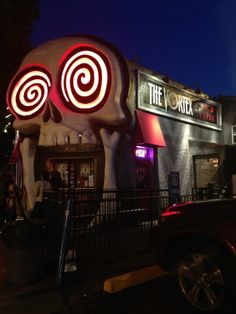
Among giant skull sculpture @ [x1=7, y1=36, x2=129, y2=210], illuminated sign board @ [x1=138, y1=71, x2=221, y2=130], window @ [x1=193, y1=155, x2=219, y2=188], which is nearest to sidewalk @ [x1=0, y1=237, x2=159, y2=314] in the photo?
giant skull sculpture @ [x1=7, y1=36, x2=129, y2=210]

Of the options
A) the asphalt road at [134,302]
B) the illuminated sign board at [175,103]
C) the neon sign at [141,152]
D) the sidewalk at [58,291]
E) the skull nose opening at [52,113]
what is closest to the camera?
the asphalt road at [134,302]

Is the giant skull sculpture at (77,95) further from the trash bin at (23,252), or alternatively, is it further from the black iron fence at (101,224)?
the trash bin at (23,252)

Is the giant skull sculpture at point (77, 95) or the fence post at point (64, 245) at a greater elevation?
the giant skull sculpture at point (77, 95)

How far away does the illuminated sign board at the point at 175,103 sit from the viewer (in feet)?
47.0

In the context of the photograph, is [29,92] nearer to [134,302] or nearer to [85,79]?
[85,79]

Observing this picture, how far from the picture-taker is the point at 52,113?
1259cm

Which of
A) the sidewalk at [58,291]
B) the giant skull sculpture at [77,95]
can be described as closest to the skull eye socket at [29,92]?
the giant skull sculpture at [77,95]

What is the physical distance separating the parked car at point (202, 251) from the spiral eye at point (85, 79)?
704 centimetres

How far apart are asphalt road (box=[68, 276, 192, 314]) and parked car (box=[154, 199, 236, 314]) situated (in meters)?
0.37

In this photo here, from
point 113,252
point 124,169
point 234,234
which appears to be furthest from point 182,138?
point 234,234

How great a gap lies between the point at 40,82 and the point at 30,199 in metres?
3.92

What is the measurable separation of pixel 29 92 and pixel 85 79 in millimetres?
2256

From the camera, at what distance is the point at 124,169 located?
13.1 meters

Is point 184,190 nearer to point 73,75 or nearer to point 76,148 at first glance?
point 76,148
